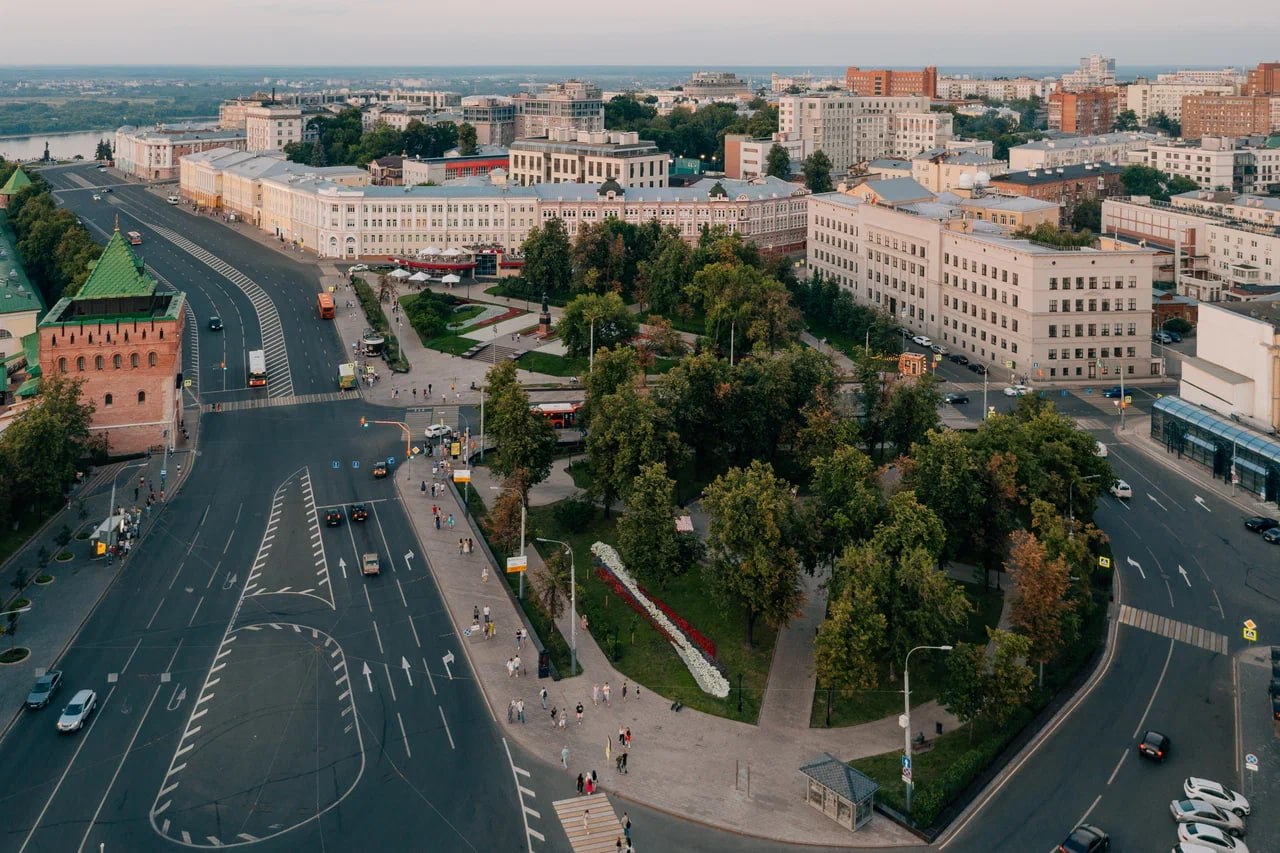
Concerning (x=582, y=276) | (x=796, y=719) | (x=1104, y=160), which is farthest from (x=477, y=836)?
(x=1104, y=160)

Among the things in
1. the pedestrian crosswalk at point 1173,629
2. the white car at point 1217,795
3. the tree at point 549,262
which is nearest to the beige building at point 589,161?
the tree at point 549,262

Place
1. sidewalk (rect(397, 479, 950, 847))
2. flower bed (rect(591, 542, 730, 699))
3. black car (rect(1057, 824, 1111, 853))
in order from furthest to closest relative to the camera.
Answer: flower bed (rect(591, 542, 730, 699)) → sidewalk (rect(397, 479, 950, 847)) → black car (rect(1057, 824, 1111, 853))

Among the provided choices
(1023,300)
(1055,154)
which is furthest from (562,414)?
(1055,154)

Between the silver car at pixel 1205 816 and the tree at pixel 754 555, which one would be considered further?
the tree at pixel 754 555

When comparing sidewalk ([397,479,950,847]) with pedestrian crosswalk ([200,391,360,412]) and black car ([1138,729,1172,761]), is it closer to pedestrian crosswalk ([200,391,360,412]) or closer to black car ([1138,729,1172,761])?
black car ([1138,729,1172,761])

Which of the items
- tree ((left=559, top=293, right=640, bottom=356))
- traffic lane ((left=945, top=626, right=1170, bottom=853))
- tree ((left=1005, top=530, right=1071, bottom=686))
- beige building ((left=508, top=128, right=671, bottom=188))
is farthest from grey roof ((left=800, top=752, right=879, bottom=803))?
beige building ((left=508, top=128, right=671, bottom=188))

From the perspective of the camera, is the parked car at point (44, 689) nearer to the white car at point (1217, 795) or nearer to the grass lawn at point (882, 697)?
the grass lawn at point (882, 697)
